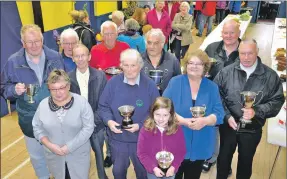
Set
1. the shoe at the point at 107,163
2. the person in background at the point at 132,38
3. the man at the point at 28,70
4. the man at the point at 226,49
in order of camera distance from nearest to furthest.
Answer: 1. the man at the point at 28,70
2. the man at the point at 226,49
3. the shoe at the point at 107,163
4. the person in background at the point at 132,38

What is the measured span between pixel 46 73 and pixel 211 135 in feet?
6.16

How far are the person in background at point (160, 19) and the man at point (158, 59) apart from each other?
3.20 metres

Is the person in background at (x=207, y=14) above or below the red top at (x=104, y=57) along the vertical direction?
above

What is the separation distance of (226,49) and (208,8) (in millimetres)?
8750

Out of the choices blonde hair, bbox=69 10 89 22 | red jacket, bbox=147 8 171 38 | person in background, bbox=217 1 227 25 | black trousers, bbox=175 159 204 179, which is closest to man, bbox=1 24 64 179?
black trousers, bbox=175 159 204 179

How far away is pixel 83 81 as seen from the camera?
303 cm

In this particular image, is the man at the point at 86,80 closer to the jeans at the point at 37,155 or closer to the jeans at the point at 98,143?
the jeans at the point at 98,143

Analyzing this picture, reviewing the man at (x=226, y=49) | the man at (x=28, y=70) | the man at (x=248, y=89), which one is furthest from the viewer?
the man at (x=226, y=49)

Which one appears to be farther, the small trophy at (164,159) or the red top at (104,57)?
the red top at (104,57)

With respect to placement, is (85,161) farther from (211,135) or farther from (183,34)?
(183,34)

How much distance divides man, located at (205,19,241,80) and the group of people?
1.49 ft

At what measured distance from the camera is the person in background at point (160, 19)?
21.2 feet

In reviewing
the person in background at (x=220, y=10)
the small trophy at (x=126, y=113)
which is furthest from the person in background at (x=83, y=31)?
the person in background at (x=220, y=10)

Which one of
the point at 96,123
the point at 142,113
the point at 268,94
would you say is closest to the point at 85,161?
the point at 96,123
